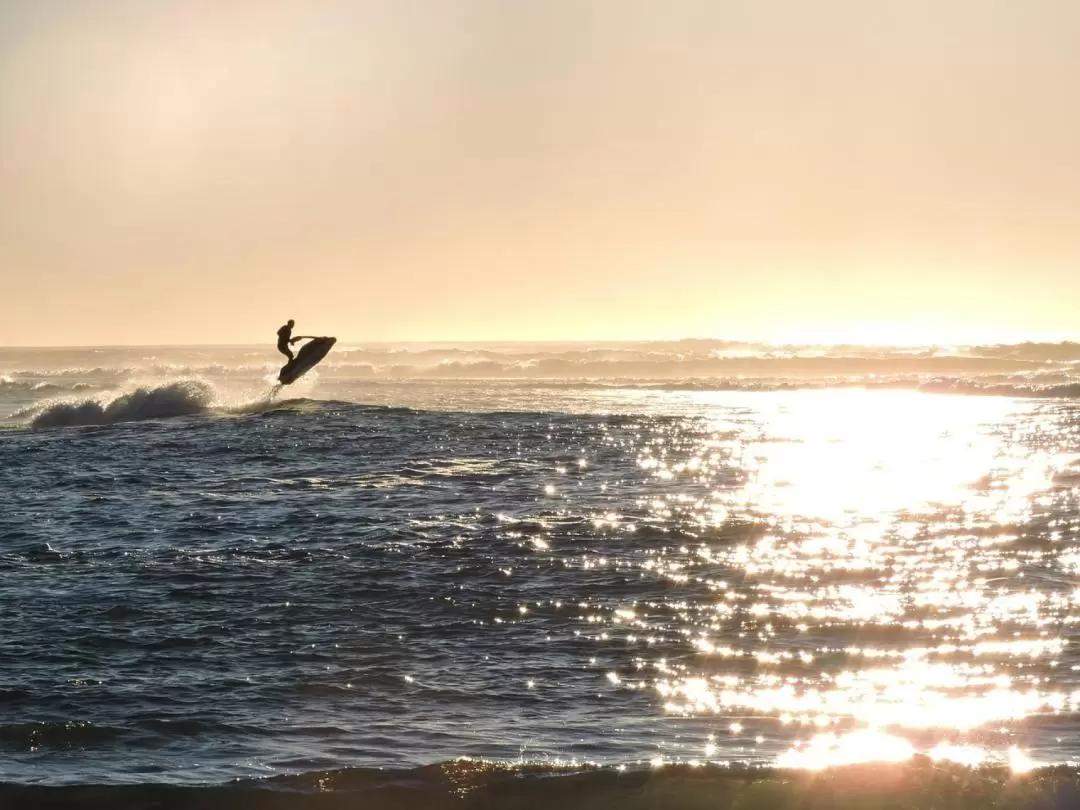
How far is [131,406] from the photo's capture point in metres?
41.4

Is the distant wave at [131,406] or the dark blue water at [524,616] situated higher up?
the distant wave at [131,406]

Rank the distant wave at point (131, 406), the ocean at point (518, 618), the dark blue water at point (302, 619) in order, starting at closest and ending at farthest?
the ocean at point (518, 618) → the dark blue water at point (302, 619) → the distant wave at point (131, 406)

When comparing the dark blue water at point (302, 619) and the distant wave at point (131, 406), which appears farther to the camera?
the distant wave at point (131, 406)

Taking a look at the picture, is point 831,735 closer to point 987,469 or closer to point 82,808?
point 82,808

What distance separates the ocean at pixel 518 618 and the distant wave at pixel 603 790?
4 cm

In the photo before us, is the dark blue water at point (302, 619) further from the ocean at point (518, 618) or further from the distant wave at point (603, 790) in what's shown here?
the distant wave at point (603, 790)

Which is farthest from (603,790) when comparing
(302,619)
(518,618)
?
(302,619)

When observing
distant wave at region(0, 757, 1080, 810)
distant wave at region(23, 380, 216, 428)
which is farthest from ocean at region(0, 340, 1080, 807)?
distant wave at region(23, 380, 216, 428)

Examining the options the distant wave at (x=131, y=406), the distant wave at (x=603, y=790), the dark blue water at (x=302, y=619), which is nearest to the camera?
the distant wave at (x=603, y=790)

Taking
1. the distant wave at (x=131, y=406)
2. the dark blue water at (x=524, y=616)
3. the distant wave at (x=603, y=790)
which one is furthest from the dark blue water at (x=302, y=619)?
the distant wave at (x=131, y=406)

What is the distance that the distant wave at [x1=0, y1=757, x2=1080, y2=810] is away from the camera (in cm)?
666

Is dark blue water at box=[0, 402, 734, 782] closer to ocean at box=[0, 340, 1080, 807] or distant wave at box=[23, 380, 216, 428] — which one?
ocean at box=[0, 340, 1080, 807]

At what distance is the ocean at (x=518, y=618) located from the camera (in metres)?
7.71

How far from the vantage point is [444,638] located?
36.4 feet
